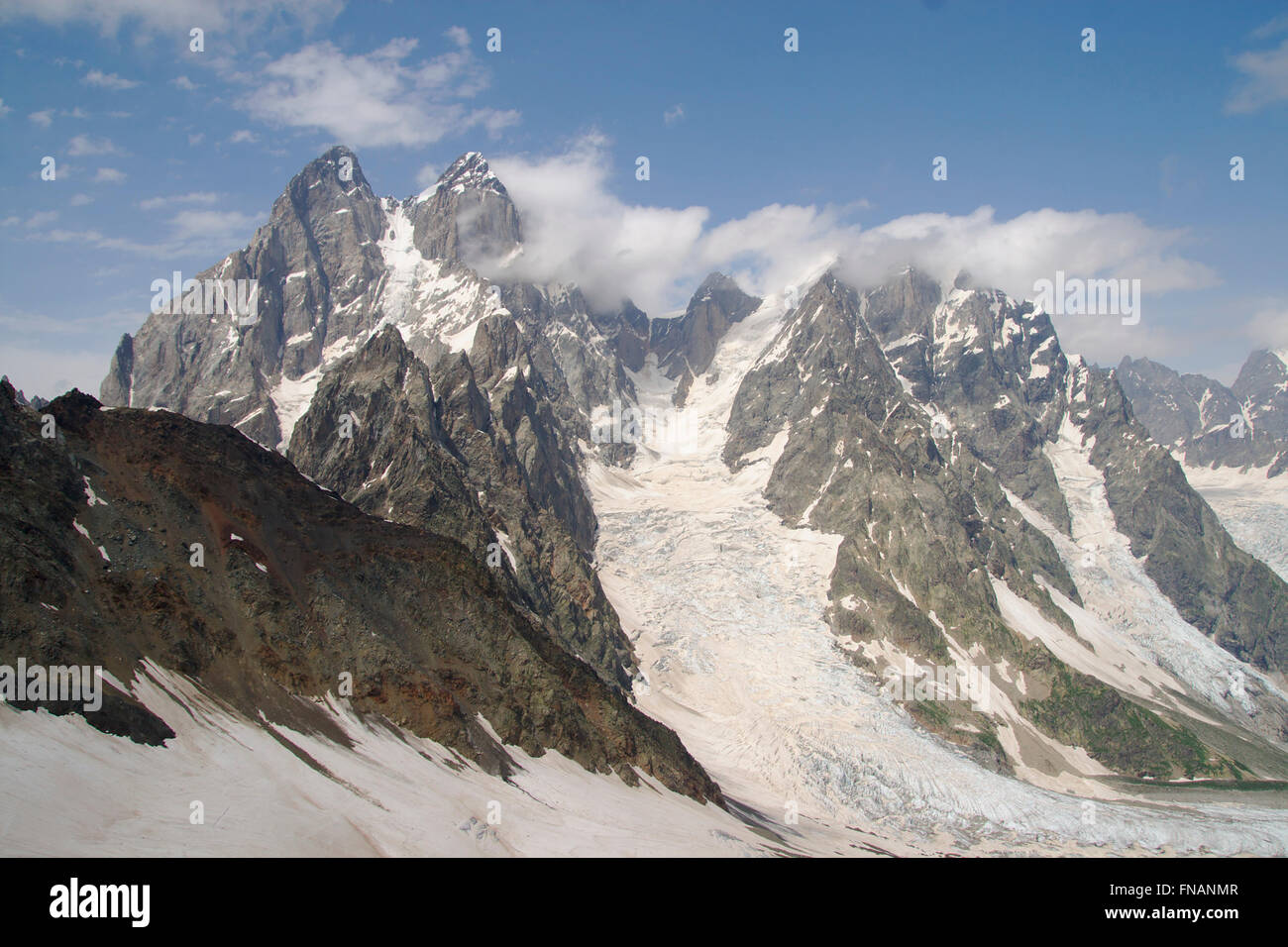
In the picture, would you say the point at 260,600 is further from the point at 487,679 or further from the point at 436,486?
the point at 436,486

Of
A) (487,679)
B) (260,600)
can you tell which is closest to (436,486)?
(487,679)

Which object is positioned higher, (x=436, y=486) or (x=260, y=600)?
(x=436, y=486)

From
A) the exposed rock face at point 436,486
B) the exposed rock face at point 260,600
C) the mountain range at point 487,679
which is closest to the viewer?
the mountain range at point 487,679

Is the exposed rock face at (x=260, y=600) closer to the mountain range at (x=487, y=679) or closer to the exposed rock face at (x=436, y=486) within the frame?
the mountain range at (x=487, y=679)

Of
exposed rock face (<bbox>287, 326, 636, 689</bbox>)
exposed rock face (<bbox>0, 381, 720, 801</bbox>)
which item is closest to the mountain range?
exposed rock face (<bbox>0, 381, 720, 801</bbox>)

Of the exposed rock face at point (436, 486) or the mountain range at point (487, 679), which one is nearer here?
the mountain range at point (487, 679)

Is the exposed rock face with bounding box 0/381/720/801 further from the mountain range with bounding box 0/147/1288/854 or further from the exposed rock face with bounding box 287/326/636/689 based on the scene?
the exposed rock face with bounding box 287/326/636/689

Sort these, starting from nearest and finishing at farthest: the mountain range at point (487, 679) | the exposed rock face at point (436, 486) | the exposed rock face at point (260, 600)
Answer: the mountain range at point (487, 679) < the exposed rock face at point (260, 600) < the exposed rock face at point (436, 486)

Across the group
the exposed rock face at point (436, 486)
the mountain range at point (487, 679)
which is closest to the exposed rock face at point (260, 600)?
the mountain range at point (487, 679)

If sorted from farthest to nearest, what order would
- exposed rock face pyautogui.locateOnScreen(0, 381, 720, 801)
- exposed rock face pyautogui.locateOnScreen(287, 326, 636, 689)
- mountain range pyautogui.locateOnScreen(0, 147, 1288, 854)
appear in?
1. exposed rock face pyautogui.locateOnScreen(287, 326, 636, 689)
2. exposed rock face pyautogui.locateOnScreen(0, 381, 720, 801)
3. mountain range pyautogui.locateOnScreen(0, 147, 1288, 854)
